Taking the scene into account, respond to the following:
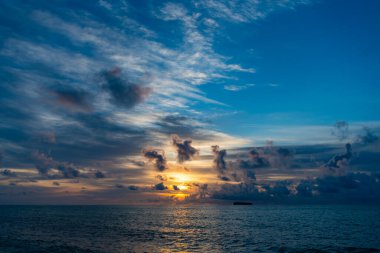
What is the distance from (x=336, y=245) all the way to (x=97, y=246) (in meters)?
55.2

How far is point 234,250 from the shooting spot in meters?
69.2

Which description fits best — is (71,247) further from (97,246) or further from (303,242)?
(303,242)

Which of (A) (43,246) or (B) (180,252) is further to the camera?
(A) (43,246)

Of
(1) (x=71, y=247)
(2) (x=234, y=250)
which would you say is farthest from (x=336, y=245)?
(1) (x=71, y=247)

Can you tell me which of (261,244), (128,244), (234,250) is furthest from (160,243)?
(261,244)

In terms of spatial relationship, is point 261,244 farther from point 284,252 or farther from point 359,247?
point 359,247

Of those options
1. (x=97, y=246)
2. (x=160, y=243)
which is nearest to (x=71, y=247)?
(x=97, y=246)

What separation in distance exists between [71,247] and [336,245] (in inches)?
2373

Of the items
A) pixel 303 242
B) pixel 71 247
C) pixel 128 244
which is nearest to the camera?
pixel 71 247

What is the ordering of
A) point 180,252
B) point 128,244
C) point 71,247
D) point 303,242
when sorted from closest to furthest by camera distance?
point 180,252
point 71,247
point 128,244
point 303,242

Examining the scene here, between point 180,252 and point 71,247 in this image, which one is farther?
point 71,247

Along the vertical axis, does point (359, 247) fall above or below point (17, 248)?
below

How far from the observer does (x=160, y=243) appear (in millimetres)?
78125

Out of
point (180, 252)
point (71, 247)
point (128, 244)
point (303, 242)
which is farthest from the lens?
point (303, 242)
